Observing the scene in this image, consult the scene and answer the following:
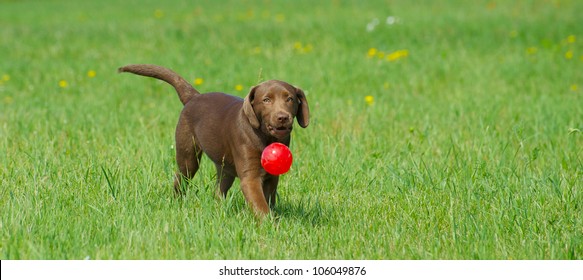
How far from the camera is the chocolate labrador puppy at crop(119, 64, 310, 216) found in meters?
4.19

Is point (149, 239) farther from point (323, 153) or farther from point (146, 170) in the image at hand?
point (323, 153)

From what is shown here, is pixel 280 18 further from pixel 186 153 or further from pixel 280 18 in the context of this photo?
pixel 186 153

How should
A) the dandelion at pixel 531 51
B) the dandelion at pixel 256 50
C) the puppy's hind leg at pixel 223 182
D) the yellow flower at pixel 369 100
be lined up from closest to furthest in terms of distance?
the puppy's hind leg at pixel 223 182, the yellow flower at pixel 369 100, the dandelion at pixel 531 51, the dandelion at pixel 256 50

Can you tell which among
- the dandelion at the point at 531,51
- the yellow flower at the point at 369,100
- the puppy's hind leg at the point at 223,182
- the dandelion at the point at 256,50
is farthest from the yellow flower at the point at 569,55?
the puppy's hind leg at the point at 223,182

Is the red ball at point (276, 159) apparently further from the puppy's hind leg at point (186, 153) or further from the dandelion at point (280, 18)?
the dandelion at point (280, 18)

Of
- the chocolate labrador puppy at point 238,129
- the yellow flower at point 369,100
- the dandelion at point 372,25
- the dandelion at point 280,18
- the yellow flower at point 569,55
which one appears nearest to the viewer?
the chocolate labrador puppy at point 238,129

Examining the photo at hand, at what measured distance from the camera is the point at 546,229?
3986mm

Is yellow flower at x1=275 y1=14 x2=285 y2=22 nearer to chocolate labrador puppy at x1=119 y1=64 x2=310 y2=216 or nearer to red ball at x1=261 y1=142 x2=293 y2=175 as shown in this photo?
chocolate labrador puppy at x1=119 y1=64 x2=310 y2=216

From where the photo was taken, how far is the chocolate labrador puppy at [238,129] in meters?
4.19

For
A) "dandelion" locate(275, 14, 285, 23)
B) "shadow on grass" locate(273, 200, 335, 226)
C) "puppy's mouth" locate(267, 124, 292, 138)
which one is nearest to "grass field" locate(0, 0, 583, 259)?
"shadow on grass" locate(273, 200, 335, 226)

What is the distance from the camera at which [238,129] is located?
174 inches

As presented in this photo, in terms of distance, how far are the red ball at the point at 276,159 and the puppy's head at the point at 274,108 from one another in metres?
0.07

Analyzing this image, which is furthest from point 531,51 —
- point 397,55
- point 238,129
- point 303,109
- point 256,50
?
point 238,129

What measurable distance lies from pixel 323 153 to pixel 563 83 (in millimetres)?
4169
